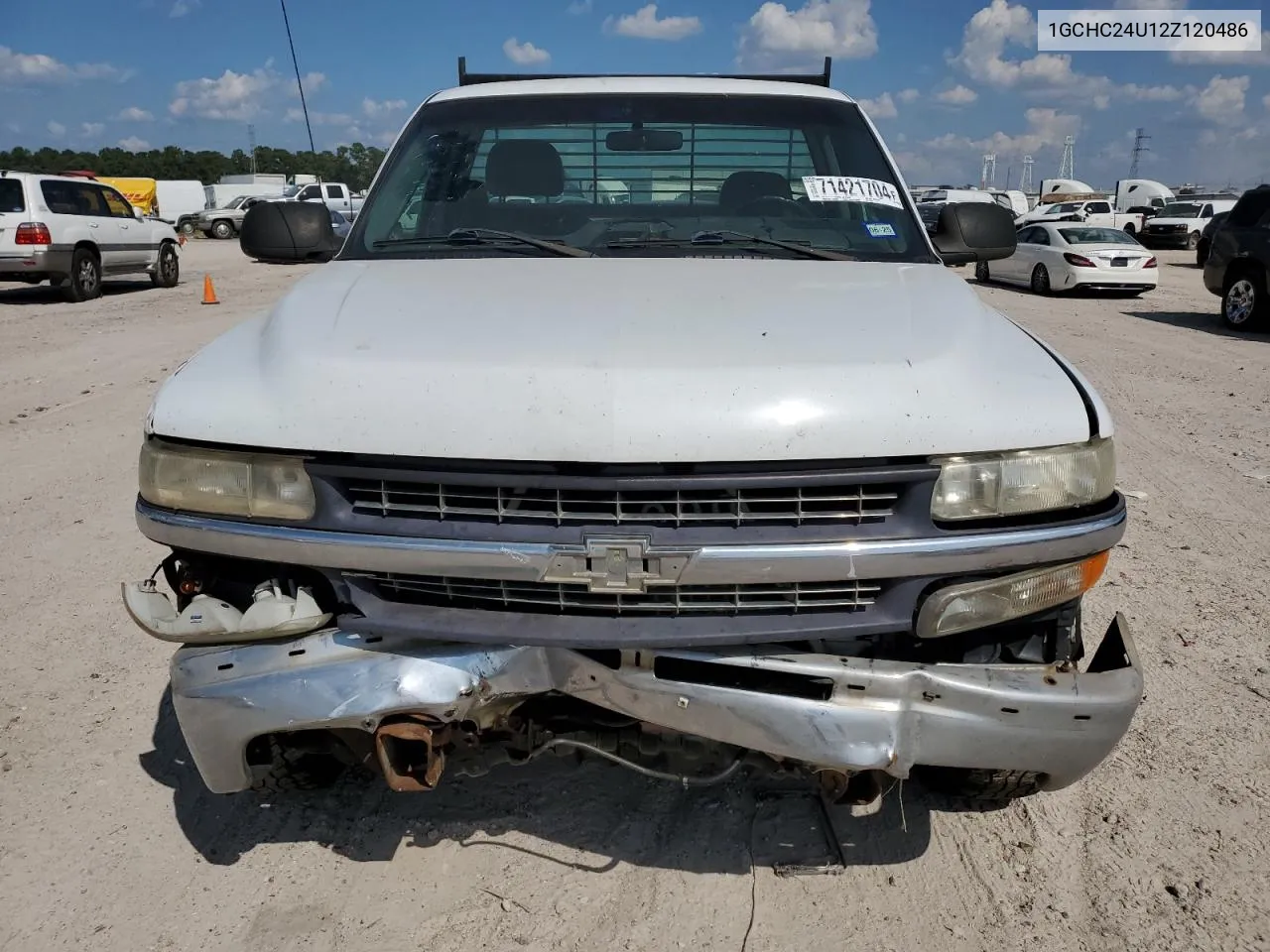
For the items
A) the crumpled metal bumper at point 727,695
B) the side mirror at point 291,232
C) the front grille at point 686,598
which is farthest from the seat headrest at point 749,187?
the crumpled metal bumper at point 727,695

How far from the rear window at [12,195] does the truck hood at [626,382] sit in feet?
48.3

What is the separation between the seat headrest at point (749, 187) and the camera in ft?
11.4

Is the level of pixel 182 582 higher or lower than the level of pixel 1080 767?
higher

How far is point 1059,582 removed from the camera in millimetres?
2232

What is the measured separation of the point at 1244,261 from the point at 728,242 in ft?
40.3

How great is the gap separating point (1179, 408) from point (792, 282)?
688 cm

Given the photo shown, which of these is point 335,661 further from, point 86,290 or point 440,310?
point 86,290

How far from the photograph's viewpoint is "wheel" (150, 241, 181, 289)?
17844 millimetres

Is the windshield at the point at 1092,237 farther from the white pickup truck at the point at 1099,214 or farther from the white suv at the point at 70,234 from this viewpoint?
the white pickup truck at the point at 1099,214

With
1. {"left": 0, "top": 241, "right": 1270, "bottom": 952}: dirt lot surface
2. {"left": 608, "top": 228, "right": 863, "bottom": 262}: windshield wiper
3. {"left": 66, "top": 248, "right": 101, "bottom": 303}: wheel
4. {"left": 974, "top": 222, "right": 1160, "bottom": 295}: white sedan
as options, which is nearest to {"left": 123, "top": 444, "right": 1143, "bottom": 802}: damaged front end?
{"left": 0, "top": 241, "right": 1270, "bottom": 952}: dirt lot surface

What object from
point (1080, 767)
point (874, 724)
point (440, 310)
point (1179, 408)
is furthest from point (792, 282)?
point (1179, 408)

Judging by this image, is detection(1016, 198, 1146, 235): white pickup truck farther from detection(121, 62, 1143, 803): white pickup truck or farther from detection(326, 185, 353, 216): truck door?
detection(121, 62, 1143, 803): white pickup truck

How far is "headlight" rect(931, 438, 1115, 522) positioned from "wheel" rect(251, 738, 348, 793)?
161 centimetres

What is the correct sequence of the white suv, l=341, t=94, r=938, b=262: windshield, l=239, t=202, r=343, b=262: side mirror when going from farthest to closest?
the white suv
l=239, t=202, r=343, b=262: side mirror
l=341, t=94, r=938, b=262: windshield
